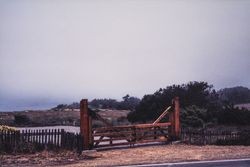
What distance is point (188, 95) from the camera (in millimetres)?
43125

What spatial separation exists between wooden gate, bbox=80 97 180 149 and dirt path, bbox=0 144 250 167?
0.96m

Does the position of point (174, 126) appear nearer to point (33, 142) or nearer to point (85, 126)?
point (85, 126)

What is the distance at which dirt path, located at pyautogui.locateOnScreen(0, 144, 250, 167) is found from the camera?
17.4m

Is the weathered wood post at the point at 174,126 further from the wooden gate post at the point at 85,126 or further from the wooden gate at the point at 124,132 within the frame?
the wooden gate post at the point at 85,126

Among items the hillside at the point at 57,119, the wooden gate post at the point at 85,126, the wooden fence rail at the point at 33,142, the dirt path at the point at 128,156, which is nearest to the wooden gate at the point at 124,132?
the wooden gate post at the point at 85,126

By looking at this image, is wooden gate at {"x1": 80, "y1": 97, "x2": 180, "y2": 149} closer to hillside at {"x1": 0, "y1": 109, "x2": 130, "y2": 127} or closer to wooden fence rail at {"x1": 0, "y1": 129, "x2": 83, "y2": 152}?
wooden fence rail at {"x1": 0, "y1": 129, "x2": 83, "y2": 152}

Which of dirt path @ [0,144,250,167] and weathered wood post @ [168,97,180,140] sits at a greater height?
weathered wood post @ [168,97,180,140]

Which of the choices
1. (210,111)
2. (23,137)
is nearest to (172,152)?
(23,137)

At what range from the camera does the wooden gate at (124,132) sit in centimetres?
2189

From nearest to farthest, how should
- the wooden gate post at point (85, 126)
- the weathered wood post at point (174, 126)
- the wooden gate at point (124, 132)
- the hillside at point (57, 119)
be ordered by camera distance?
the wooden gate post at point (85, 126), the wooden gate at point (124, 132), the weathered wood post at point (174, 126), the hillside at point (57, 119)

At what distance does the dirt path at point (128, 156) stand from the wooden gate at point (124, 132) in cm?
96

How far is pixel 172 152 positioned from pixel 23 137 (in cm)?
725

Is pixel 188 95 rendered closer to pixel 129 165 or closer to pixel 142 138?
pixel 142 138

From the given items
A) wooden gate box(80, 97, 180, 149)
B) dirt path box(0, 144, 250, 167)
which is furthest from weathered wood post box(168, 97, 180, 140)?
dirt path box(0, 144, 250, 167)
